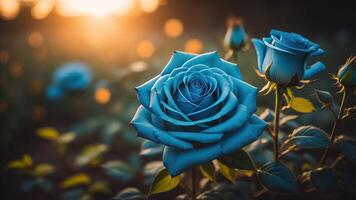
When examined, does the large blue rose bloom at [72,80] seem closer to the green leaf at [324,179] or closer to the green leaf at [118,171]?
the green leaf at [118,171]

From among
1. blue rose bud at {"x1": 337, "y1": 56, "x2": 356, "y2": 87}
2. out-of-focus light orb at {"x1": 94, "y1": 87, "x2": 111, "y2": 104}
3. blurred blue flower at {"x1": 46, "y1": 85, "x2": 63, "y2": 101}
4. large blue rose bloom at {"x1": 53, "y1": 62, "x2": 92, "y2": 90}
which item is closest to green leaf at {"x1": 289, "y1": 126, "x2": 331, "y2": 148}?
blue rose bud at {"x1": 337, "y1": 56, "x2": 356, "y2": 87}

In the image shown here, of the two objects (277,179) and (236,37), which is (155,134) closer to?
(277,179)

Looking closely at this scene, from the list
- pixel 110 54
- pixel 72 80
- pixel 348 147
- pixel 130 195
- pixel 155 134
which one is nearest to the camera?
pixel 155 134

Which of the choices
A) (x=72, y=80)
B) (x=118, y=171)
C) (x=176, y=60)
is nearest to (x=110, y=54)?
(x=72, y=80)

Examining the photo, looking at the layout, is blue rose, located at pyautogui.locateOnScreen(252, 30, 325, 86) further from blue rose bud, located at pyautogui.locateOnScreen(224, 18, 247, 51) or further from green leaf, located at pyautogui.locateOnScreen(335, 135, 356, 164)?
blue rose bud, located at pyautogui.locateOnScreen(224, 18, 247, 51)

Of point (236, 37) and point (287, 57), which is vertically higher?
point (236, 37)

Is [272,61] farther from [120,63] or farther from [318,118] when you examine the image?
[120,63]

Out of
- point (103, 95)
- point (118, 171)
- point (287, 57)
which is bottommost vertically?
point (287, 57)
